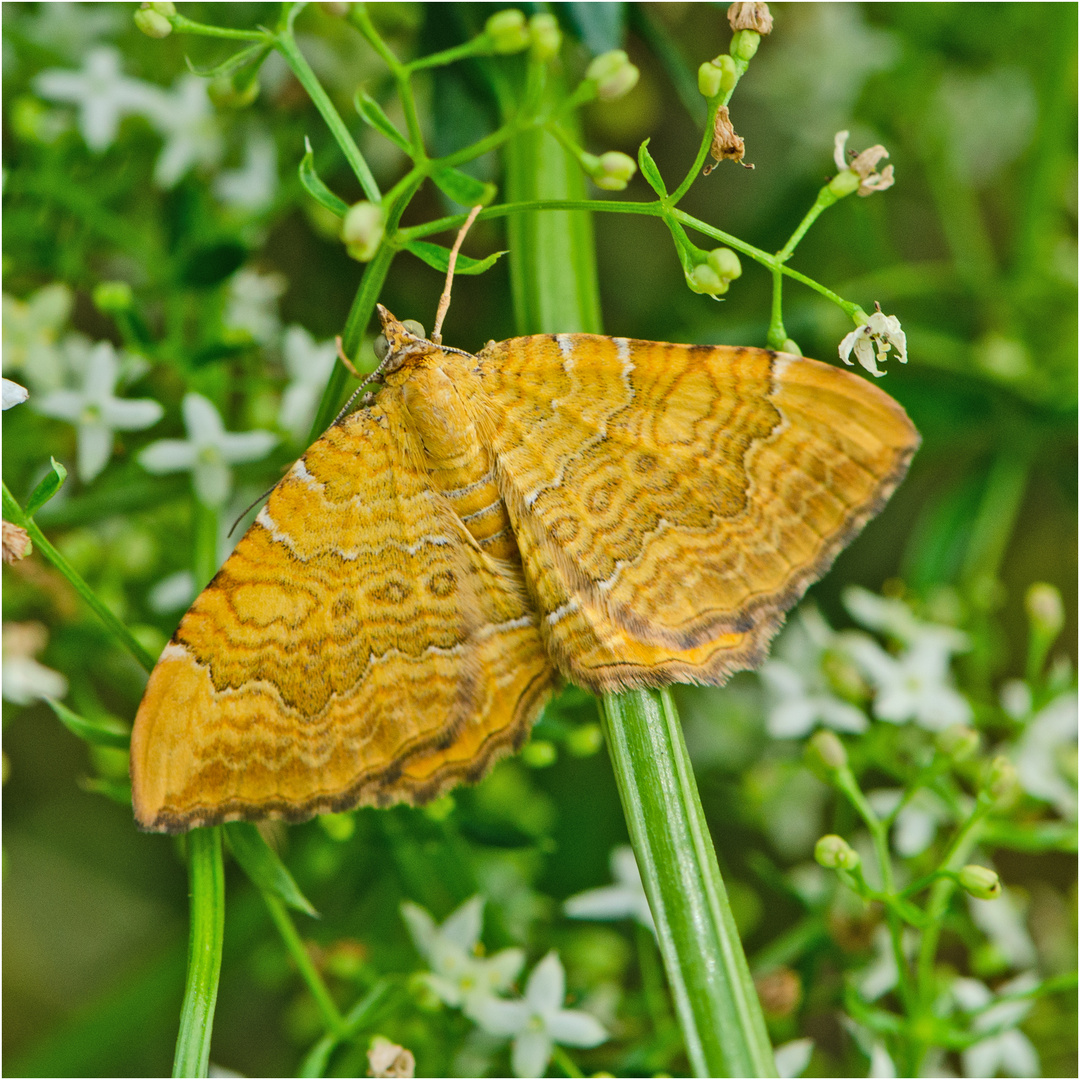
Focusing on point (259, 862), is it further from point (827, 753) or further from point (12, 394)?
point (827, 753)

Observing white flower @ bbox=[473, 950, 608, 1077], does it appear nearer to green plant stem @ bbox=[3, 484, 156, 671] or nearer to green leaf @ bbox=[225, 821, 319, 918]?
green leaf @ bbox=[225, 821, 319, 918]

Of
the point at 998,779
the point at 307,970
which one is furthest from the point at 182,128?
the point at 998,779

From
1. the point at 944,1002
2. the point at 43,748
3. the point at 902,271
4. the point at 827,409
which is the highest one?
the point at 902,271

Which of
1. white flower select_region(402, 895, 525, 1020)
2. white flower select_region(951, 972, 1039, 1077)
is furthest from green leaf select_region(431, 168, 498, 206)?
Result: white flower select_region(951, 972, 1039, 1077)

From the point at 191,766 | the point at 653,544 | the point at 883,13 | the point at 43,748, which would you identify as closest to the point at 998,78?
the point at 883,13

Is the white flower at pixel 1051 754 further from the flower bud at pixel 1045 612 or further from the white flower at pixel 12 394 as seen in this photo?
the white flower at pixel 12 394

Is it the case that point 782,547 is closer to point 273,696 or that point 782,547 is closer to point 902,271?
point 273,696

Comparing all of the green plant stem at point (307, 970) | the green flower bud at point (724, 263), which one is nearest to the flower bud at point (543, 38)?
the green flower bud at point (724, 263)
